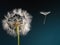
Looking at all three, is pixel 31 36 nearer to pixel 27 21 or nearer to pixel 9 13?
pixel 27 21

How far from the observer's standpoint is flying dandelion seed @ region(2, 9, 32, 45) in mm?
2062

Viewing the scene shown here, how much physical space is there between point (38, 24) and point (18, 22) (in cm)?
25

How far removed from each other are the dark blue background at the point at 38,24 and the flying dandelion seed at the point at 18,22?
5 centimetres

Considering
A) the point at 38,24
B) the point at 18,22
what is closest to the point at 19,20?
the point at 18,22

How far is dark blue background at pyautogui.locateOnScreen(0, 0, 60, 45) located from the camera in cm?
205

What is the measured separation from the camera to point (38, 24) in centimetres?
211

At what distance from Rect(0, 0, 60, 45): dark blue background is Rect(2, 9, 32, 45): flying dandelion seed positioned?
0.05 m

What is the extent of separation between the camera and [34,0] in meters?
2.11

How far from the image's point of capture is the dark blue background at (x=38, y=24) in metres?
2.05

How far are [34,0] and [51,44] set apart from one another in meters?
0.59

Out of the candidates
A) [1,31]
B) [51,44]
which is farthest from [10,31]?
[51,44]

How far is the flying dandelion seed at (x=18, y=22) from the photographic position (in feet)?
6.77

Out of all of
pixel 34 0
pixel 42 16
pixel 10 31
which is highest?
pixel 34 0

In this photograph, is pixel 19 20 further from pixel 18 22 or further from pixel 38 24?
pixel 38 24
